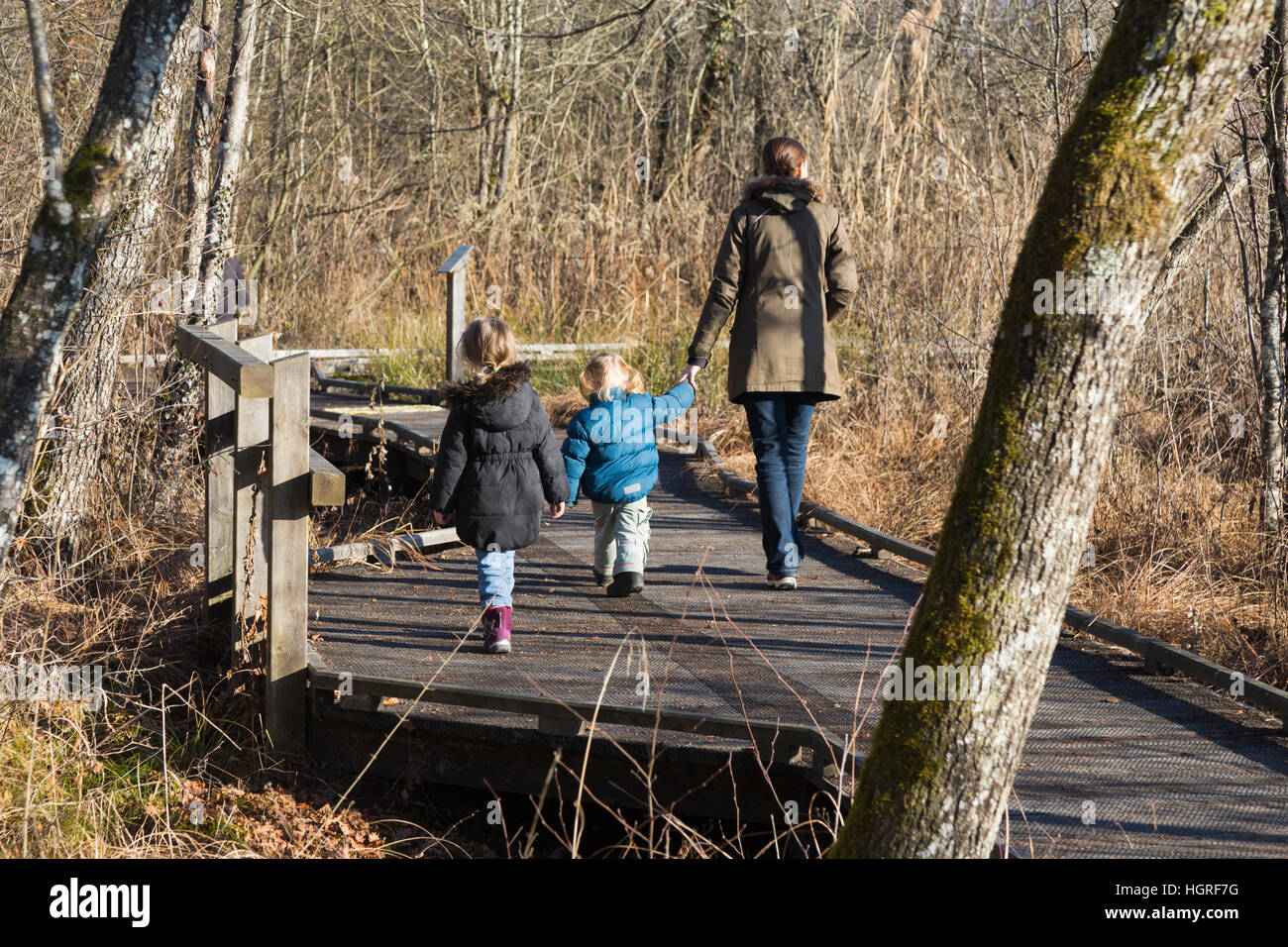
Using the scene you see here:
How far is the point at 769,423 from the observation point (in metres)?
5.49

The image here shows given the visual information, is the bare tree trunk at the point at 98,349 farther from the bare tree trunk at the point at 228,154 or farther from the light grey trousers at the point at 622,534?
the light grey trousers at the point at 622,534

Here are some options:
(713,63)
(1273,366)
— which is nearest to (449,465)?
(1273,366)

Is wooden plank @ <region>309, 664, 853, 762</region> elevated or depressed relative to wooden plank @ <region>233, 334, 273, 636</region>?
depressed

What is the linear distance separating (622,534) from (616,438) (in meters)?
0.48

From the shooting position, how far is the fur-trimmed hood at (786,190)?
5.39m

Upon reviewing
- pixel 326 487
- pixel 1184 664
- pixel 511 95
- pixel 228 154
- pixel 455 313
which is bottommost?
pixel 1184 664

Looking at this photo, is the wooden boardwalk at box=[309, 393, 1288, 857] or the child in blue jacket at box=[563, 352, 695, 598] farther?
the child in blue jacket at box=[563, 352, 695, 598]

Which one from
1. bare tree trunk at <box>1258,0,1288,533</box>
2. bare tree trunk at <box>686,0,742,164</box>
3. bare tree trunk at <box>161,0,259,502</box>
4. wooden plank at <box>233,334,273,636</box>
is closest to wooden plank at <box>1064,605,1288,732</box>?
bare tree trunk at <box>1258,0,1288,533</box>

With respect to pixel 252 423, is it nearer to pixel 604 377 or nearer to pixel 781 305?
pixel 604 377

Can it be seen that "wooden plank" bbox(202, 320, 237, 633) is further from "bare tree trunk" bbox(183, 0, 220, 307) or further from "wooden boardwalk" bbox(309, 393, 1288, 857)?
"bare tree trunk" bbox(183, 0, 220, 307)

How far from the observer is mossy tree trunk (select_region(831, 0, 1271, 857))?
2480mm

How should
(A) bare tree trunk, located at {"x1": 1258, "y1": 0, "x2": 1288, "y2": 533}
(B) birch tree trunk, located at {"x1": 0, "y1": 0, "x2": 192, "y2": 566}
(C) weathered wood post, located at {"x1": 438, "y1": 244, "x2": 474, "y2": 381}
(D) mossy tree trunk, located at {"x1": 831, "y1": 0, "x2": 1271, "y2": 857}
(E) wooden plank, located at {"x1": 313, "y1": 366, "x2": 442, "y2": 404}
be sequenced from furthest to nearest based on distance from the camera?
1. (E) wooden plank, located at {"x1": 313, "y1": 366, "x2": 442, "y2": 404}
2. (C) weathered wood post, located at {"x1": 438, "y1": 244, "x2": 474, "y2": 381}
3. (A) bare tree trunk, located at {"x1": 1258, "y1": 0, "x2": 1288, "y2": 533}
4. (B) birch tree trunk, located at {"x1": 0, "y1": 0, "x2": 192, "y2": 566}
5. (D) mossy tree trunk, located at {"x1": 831, "y1": 0, "x2": 1271, "y2": 857}

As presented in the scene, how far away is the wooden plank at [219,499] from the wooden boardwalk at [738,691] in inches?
18.3

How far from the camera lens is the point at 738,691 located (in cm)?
453
